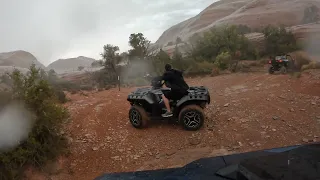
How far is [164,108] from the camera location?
726 cm

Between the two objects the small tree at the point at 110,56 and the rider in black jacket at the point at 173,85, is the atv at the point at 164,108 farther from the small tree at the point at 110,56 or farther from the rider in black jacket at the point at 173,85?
the small tree at the point at 110,56

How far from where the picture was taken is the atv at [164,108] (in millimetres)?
6934

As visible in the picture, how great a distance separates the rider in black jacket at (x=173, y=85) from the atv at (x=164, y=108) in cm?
11

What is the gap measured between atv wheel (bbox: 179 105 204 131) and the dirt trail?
0.16 m

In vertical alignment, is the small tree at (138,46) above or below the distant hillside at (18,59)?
below

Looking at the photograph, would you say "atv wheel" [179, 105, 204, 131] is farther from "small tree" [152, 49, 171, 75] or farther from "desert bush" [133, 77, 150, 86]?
"small tree" [152, 49, 171, 75]

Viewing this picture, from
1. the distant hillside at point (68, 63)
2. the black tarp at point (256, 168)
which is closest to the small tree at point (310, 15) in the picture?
the black tarp at point (256, 168)

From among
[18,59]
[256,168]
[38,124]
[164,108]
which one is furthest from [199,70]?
[18,59]

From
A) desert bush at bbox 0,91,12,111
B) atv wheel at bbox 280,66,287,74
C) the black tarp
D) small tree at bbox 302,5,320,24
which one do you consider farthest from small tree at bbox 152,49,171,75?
small tree at bbox 302,5,320,24

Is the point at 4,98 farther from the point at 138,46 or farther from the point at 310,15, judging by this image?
the point at 310,15

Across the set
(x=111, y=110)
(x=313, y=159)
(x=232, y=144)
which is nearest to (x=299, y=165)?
(x=313, y=159)

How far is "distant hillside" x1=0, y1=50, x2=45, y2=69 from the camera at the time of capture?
55.5 metres

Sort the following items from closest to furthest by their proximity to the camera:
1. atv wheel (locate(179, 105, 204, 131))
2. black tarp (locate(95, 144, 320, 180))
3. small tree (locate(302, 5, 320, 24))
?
1. black tarp (locate(95, 144, 320, 180))
2. atv wheel (locate(179, 105, 204, 131))
3. small tree (locate(302, 5, 320, 24))

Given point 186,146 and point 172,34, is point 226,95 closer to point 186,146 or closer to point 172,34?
point 186,146
